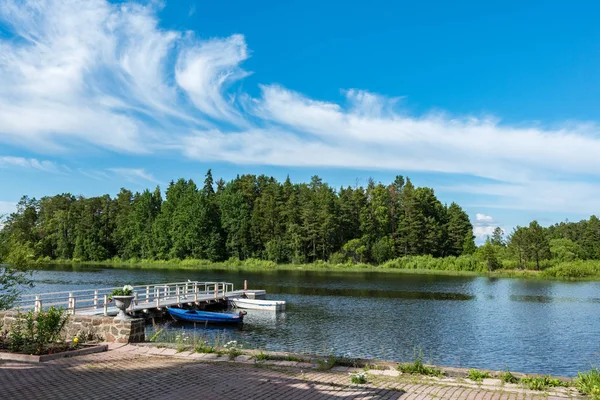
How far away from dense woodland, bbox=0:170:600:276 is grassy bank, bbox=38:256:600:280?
214 cm

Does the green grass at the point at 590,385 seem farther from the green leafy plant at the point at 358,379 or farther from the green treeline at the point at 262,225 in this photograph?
the green treeline at the point at 262,225

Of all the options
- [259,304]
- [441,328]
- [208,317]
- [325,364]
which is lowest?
[441,328]

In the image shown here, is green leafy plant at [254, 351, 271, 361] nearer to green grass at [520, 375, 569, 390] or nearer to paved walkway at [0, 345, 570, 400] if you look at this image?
paved walkway at [0, 345, 570, 400]

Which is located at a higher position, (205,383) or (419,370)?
(205,383)

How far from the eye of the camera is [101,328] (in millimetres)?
12594

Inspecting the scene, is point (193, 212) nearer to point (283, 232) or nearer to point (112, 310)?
point (283, 232)

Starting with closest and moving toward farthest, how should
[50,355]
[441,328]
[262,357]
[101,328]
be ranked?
[50,355] < [262,357] < [101,328] < [441,328]

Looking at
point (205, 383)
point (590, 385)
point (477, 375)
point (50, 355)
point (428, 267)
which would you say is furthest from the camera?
point (428, 267)

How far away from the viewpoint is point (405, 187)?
9662 centimetres

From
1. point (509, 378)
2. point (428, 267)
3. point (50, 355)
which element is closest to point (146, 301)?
point (50, 355)

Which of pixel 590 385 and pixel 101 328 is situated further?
pixel 101 328

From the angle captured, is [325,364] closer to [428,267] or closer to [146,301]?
[146,301]

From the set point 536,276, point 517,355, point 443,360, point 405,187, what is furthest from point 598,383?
point 405,187

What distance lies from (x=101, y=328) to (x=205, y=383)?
17.7ft
